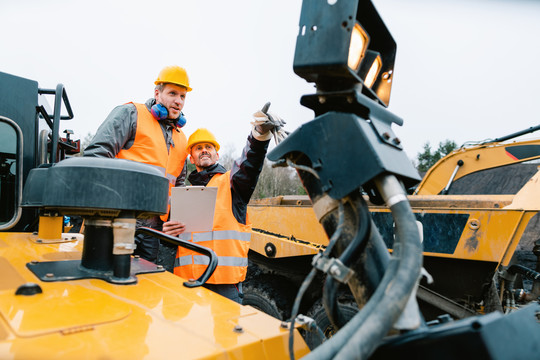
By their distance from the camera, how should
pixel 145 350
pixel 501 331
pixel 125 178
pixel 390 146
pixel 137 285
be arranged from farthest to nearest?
pixel 137 285 < pixel 125 178 < pixel 390 146 < pixel 145 350 < pixel 501 331


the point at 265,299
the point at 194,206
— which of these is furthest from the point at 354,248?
the point at 265,299

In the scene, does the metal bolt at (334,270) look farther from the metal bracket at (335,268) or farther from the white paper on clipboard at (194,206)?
the white paper on clipboard at (194,206)

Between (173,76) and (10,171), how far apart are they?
1506mm

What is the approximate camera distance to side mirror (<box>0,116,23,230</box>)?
229 cm

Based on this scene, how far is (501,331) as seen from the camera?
0.73m

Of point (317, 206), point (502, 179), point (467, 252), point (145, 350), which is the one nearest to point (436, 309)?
point (467, 252)

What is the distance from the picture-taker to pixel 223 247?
304 cm

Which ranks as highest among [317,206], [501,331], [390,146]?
[390,146]

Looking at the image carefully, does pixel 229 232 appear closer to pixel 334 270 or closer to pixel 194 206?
pixel 194 206

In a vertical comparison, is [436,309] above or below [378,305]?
below

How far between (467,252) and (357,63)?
302cm

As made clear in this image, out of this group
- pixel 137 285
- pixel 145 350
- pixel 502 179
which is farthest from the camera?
pixel 502 179

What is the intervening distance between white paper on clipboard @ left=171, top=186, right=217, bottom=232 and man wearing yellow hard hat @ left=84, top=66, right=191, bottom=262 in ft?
0.87

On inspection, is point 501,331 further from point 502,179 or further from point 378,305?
point 502,179
